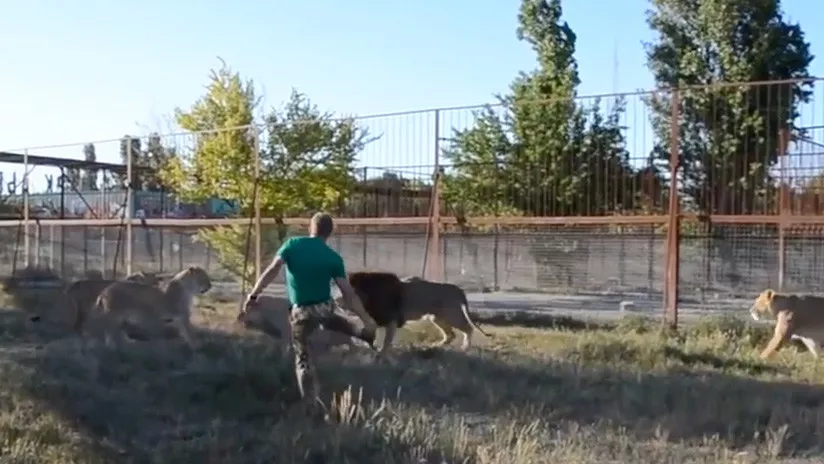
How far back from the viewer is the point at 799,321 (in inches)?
555

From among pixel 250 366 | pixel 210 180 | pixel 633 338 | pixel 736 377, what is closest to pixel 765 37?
pixel 210 180

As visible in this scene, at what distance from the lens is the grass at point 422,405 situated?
7672mm

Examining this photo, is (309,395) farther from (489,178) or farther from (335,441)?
(489,178)

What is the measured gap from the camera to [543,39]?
3956cm

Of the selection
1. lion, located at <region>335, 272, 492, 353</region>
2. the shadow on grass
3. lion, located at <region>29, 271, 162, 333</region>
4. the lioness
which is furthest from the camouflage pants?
the shadow on grass

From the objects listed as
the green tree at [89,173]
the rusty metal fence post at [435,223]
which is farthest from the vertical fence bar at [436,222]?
the green tree at [89,173]

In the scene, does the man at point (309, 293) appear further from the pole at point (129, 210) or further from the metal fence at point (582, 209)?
the pole at point (129, 210)

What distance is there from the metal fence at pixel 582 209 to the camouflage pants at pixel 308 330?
285 inches

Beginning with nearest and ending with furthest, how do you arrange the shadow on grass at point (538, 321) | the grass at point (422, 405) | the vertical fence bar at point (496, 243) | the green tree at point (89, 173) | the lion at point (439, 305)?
the grass at point (422, 405) < the lion at point (439, 305) < the shadow on grass at point (538, 321) < the vertical fence bar at point (496, 243) < the green tree at point (89, 173)

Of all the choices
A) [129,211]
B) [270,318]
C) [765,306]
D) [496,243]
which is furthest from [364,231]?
[765,306]

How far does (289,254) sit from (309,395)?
1.23 meters

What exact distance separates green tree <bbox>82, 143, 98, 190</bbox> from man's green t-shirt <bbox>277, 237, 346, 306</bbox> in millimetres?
21747

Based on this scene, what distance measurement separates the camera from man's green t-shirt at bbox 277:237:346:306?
938 centimetres

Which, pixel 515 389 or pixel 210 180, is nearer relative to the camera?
pixel 515 389
